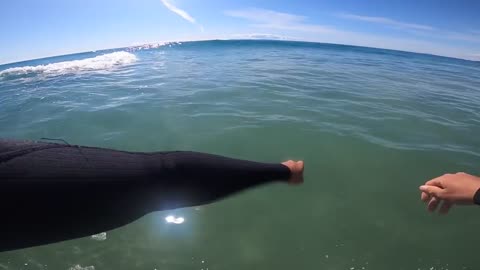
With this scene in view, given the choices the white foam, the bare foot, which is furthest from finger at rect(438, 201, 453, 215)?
the white foam

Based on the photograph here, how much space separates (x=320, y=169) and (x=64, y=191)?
3.56 m

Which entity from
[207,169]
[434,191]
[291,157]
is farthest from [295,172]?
[291,157]

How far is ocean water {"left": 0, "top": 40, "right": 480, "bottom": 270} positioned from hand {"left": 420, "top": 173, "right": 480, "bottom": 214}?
3.81 feet

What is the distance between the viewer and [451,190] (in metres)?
1.76

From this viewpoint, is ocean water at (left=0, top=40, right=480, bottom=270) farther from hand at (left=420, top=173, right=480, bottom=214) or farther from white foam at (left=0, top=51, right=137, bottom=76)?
white foam at (left=0, top=51, right=137, bottom=76)

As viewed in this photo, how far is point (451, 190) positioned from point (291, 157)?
290 centimetres

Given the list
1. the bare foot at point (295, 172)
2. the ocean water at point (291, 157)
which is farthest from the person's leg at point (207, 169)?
the ocean water at point (291, 157)

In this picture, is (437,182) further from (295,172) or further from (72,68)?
(72,68)

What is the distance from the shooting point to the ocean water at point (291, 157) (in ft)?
9.20

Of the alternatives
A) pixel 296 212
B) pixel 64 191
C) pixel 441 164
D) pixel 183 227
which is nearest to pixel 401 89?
pixel 441 164

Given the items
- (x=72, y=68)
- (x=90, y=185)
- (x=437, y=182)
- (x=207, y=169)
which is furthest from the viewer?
(x=72, y=68)

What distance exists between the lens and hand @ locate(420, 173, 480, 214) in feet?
5.51

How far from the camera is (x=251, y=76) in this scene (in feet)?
38.0

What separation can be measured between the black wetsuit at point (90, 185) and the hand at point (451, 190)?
115 cm
